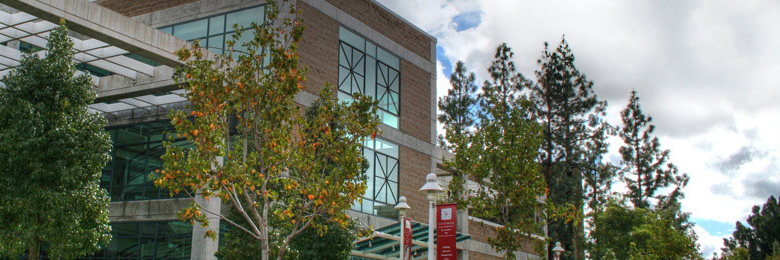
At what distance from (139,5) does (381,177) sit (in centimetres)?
1303

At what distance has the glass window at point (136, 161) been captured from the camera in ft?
84.8

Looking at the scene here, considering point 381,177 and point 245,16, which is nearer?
point 245,16

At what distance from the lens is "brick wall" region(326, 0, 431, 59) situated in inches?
1220

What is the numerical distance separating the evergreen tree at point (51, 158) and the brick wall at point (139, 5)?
13.1 m

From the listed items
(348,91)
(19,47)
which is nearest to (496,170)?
(348,91)

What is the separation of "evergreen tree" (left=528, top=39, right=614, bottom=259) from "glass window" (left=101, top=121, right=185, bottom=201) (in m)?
26.2

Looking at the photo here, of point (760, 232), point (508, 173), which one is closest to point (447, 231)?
point (508, 173)

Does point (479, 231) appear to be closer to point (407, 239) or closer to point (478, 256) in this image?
point (478, 256)

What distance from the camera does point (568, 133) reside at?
46.1m

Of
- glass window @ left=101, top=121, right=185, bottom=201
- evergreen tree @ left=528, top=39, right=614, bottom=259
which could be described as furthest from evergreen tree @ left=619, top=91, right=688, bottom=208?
glass window @ left=101, top=121, right=185, bottom=201

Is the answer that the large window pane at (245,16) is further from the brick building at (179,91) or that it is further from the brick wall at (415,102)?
the brick wall at (415,102)

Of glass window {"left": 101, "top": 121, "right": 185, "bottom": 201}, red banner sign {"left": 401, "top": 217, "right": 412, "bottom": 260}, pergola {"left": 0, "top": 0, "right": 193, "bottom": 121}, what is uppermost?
pergola {"left": 0, "top": 0, "right": 193, "bottom": 121}

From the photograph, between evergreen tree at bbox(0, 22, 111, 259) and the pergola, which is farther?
the pergola

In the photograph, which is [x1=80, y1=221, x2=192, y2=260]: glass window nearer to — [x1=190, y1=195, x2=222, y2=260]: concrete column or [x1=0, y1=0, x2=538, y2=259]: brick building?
[x1=0, y1=0, x2=538, y2=259]: brick building
